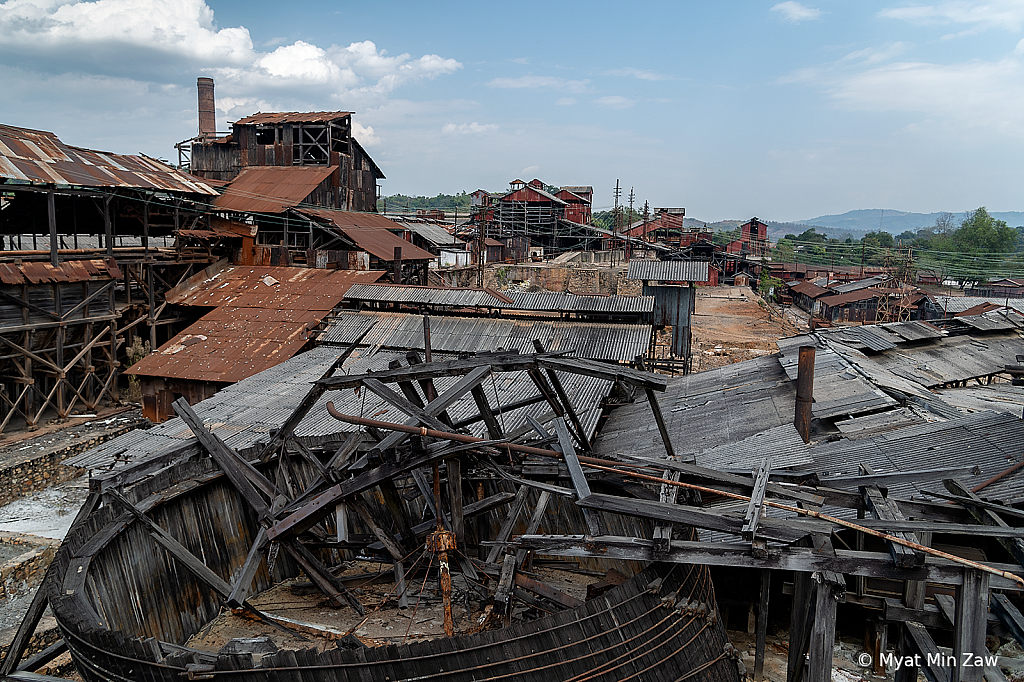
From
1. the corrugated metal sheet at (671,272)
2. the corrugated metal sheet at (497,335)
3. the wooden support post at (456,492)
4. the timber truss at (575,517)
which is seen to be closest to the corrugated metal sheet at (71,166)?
the corrugated metal sheet at (497,335)

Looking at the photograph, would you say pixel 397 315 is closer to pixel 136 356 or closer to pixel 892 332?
pixel 136 356

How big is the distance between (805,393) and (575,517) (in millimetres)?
4597

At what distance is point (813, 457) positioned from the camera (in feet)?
33.5

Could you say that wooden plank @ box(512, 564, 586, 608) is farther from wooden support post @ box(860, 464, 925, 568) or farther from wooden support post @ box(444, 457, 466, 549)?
wooden support post @ box(860, 464, 925, 568)

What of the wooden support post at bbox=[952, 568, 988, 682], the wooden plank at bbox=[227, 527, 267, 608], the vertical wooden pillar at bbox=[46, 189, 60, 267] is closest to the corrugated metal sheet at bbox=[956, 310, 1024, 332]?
the wooden support post at bbox=[952, 568, 988, 682]

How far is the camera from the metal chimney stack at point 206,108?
43.9 meters

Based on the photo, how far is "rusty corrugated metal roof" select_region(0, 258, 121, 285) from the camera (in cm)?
2000

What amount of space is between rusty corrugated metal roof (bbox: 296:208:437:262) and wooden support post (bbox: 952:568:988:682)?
2568cm

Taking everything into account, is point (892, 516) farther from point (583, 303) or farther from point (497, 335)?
point (583, 303)

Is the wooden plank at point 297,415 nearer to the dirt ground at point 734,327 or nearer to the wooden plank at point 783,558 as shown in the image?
the wooden plank at point 783,558

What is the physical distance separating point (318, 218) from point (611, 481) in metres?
24.5

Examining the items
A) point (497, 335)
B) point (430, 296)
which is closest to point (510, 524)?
point (497, 335)

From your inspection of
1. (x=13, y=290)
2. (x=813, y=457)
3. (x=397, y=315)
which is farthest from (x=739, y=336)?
(x=13, y=290)

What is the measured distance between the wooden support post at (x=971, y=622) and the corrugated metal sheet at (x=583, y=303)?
14.8 metres
